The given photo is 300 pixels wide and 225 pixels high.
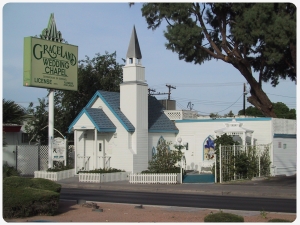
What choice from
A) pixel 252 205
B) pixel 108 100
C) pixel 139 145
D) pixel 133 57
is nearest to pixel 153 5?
pixel 133 57

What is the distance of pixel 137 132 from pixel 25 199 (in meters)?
16.6

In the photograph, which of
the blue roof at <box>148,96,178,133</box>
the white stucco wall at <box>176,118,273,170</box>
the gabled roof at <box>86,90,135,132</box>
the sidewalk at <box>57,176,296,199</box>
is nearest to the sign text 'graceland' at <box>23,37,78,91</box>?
the gabled roof at <box>86,90,135,132</box>

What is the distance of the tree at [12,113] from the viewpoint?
1853 cm

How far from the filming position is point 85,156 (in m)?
30.7

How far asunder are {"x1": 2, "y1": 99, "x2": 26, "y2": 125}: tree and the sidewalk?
7741mm

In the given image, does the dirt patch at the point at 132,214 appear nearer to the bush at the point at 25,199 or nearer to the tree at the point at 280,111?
the bush at the point at 25,199

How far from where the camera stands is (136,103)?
29.7 meters

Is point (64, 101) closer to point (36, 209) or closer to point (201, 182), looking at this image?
point (201, 182)

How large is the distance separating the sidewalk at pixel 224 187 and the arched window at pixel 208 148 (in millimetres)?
4437

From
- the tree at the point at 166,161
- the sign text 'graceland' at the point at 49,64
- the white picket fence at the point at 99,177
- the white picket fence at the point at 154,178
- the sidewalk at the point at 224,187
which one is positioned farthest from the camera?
the sign text 'graceland' at the point at 49,64

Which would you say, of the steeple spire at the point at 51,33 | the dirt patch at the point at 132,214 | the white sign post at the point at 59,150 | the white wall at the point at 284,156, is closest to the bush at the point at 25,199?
the dirt patch at the point at 132,214

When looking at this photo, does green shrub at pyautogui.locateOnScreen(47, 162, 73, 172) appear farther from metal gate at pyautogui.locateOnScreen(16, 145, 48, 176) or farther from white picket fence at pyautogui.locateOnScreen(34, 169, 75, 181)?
metal gate at pyautogui.locateOnScreen(16, 145, 48, 176)

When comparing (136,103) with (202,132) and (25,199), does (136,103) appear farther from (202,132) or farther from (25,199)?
(25,199)

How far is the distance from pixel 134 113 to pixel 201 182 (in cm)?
594
